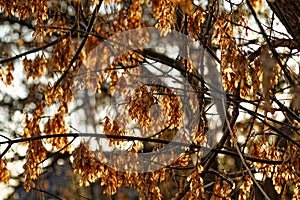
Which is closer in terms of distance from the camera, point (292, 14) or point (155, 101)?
point (292, 14)

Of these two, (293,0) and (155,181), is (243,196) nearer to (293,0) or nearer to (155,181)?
(155,181)

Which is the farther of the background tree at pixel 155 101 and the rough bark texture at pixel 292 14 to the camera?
the background tree at pixel 155 101

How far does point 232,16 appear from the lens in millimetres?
2627

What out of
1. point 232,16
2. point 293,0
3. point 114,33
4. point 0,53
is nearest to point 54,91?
point 114,33

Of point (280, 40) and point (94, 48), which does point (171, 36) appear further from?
point (280, 40)

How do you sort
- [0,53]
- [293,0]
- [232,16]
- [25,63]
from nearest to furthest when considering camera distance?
[293,0]
[232,16]
[25,63]
[0,53]

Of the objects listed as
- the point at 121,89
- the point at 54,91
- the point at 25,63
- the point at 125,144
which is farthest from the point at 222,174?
the point at 25,63

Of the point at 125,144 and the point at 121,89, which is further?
the point at 121,89

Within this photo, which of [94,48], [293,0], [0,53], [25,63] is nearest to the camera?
[293,0]

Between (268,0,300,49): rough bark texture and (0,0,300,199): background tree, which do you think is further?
(0,0,300,199): background tree

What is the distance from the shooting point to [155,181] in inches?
130

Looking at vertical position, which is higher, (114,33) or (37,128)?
(114,33)

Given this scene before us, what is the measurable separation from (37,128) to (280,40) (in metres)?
1.58

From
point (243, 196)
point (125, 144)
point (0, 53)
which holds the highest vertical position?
point (0, 53)
